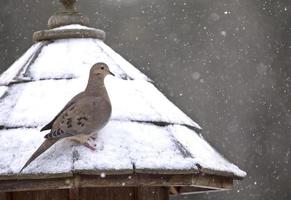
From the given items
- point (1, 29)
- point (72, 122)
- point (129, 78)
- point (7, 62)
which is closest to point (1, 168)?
point (72, 122)

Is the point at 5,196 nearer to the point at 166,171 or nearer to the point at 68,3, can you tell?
the point at 166,171

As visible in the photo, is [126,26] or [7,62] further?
[126,26]

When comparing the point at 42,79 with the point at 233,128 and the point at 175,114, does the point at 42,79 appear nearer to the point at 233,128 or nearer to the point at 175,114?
the point at 175,114

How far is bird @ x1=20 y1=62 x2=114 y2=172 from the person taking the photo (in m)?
6.09

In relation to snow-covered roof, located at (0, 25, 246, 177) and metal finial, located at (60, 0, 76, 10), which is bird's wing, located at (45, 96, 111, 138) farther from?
metal finial, located at (60, 0, 76, 10)

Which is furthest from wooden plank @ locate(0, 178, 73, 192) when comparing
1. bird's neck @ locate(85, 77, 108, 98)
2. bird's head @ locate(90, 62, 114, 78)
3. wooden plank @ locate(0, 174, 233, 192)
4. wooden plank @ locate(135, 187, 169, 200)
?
wooden plank @ locate(135, 187, 169, 200)

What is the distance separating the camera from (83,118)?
616cm

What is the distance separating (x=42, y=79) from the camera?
263 inches

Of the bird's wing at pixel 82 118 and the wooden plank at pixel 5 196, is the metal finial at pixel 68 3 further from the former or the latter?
the wooden plank at pixel 5 196

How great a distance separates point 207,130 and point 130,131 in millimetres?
11271

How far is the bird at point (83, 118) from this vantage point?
6.09 metres

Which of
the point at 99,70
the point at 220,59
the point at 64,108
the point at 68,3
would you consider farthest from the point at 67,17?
the point at 220,59

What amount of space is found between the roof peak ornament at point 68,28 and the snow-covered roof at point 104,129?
33 mm

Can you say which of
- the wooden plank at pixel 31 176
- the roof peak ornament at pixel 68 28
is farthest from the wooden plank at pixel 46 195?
the roof peak ornament at pixel 68 28
